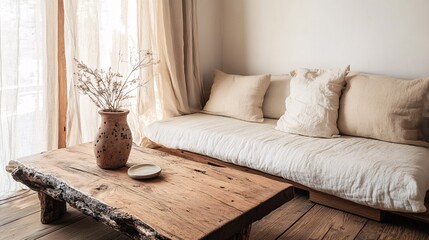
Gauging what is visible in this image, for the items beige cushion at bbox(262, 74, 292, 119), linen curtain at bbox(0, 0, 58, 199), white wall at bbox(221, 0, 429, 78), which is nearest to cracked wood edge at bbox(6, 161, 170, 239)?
linen curtain at bbox(0, 0, 58, 199)

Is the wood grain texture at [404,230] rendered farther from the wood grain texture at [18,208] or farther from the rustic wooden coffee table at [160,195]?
the wood grain texture at [18,208]

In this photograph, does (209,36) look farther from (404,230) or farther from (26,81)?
(404,230)

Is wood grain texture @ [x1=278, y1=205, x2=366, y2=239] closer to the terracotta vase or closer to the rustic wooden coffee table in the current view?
the rustic wooden coffee table

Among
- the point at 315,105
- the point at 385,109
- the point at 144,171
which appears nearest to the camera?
the point at 144,171

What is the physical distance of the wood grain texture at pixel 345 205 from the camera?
1.98 metres

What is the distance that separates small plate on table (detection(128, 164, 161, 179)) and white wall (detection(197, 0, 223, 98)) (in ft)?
6.11

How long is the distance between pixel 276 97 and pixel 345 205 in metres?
1.17

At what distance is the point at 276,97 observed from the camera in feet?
9.77

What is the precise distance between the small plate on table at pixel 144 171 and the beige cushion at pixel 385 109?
1.45 meters

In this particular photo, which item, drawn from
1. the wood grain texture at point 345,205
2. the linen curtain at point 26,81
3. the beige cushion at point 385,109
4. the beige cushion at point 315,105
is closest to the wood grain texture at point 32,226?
the linen curtain at point 26,81

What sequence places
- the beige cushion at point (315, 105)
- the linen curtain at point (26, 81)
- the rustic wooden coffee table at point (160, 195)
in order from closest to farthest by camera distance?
1. the rustic wooden coffee table at point (160, 195)
2. the linen curtain at point (26, 81)
3. the beige cushion at point (315, 105)

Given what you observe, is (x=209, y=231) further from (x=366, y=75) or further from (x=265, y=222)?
(x=366, y=75)

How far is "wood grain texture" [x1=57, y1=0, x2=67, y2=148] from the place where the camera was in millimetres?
2487

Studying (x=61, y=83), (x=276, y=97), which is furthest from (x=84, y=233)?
(x=276, y=97)
